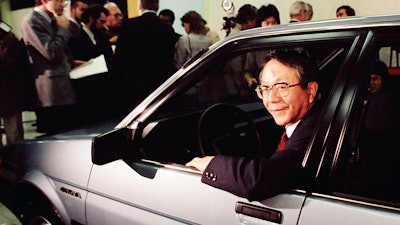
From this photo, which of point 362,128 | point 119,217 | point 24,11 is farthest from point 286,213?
point 24,11

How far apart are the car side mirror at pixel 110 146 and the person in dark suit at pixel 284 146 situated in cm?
34

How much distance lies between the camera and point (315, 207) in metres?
1.42

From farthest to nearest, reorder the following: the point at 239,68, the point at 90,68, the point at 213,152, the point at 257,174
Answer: the point at 239,68 → the point at 90,68 → the point at 213,152 → the point at 257,174

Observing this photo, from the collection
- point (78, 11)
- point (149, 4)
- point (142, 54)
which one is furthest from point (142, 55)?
point (78, 11)

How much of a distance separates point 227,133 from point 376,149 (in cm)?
132

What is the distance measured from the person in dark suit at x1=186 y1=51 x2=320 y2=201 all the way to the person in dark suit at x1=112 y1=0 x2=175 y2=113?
2.82m

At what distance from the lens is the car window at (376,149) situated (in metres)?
1.53

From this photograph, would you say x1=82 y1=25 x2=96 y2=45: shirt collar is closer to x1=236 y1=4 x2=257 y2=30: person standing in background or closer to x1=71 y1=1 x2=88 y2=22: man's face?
x1=71 y1=1 x2=88 y2=22: man's face

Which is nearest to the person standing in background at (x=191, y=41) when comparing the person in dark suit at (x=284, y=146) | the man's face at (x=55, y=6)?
the man's face at (x=55, y=6)

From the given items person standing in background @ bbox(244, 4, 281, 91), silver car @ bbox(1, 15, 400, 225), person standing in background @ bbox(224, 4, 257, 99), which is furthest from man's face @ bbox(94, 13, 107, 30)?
silver car @ bbox(1, 15, 400, 225)

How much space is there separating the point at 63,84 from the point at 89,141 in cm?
280

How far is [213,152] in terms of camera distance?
261 centimetres

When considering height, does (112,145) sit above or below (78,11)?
below

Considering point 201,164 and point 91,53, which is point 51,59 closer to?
point 91,53
